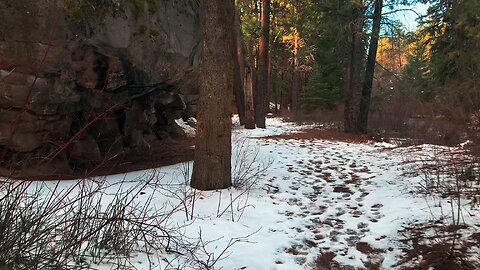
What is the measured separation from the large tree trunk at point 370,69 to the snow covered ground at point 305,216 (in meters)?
6.40

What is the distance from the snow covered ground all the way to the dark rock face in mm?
1101

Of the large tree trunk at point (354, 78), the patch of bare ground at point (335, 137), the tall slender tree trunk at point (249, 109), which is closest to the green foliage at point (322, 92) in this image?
the tall slender tree trunk at point (249, 109)

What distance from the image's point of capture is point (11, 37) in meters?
5.86

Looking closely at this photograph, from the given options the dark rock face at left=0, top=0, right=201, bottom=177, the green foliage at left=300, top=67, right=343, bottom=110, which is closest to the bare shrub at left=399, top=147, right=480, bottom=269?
the dark rock face at left=0, top=0, right=201, bottom=177

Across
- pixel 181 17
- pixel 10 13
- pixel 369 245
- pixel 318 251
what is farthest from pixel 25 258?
pixel 181 17

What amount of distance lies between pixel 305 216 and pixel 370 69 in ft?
33.8

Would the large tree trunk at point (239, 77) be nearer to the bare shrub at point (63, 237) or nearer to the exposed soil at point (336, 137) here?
the exposed soil at point (336, 137)

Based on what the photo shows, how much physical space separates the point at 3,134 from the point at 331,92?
65.3ft

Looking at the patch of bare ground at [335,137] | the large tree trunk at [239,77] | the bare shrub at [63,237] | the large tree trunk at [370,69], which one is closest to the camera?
the bare shrub at [63,237]

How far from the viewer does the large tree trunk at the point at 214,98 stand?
19.3ft

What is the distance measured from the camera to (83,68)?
6.86m

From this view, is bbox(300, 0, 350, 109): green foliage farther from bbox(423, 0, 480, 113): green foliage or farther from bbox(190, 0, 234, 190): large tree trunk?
bbox(190, 0, 234, 190): large tree trunk

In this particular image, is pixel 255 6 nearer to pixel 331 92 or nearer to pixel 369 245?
pixel 331 92

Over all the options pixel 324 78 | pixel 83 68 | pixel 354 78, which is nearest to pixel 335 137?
pixel 354 78
